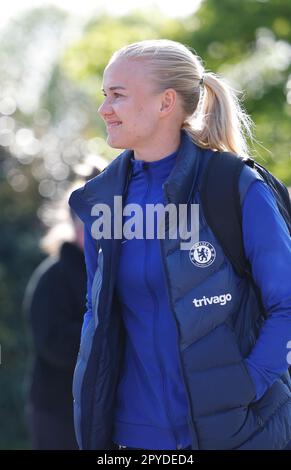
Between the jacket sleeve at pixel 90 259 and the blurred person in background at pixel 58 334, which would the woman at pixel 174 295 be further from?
the blurred person in background at pixel 58 334

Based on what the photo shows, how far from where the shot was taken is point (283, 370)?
309cm

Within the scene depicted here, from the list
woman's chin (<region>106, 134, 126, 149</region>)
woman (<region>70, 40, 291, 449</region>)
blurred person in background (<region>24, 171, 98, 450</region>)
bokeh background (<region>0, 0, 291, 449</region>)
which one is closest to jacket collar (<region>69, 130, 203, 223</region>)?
woman (<region>70, 40, 291, 449</region>)

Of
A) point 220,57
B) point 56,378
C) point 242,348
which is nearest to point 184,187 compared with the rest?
point 242,348

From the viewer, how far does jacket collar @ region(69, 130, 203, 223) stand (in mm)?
3156

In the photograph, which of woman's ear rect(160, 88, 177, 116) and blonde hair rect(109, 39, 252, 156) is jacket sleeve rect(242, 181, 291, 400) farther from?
woman's ear rect(160, 88, 177, 116)

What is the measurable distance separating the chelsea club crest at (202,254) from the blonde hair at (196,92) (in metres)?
0.42

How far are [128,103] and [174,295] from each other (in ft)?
2.23

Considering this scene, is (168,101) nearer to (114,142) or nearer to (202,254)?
(114,142)

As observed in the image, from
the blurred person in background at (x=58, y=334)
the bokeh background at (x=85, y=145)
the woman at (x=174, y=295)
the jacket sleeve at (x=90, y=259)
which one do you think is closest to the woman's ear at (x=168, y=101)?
the woman at (x=174, y=295)

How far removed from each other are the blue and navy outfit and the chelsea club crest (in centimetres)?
2

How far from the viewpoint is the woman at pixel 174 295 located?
9.89 feet

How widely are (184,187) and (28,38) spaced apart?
A: 2882 cm
